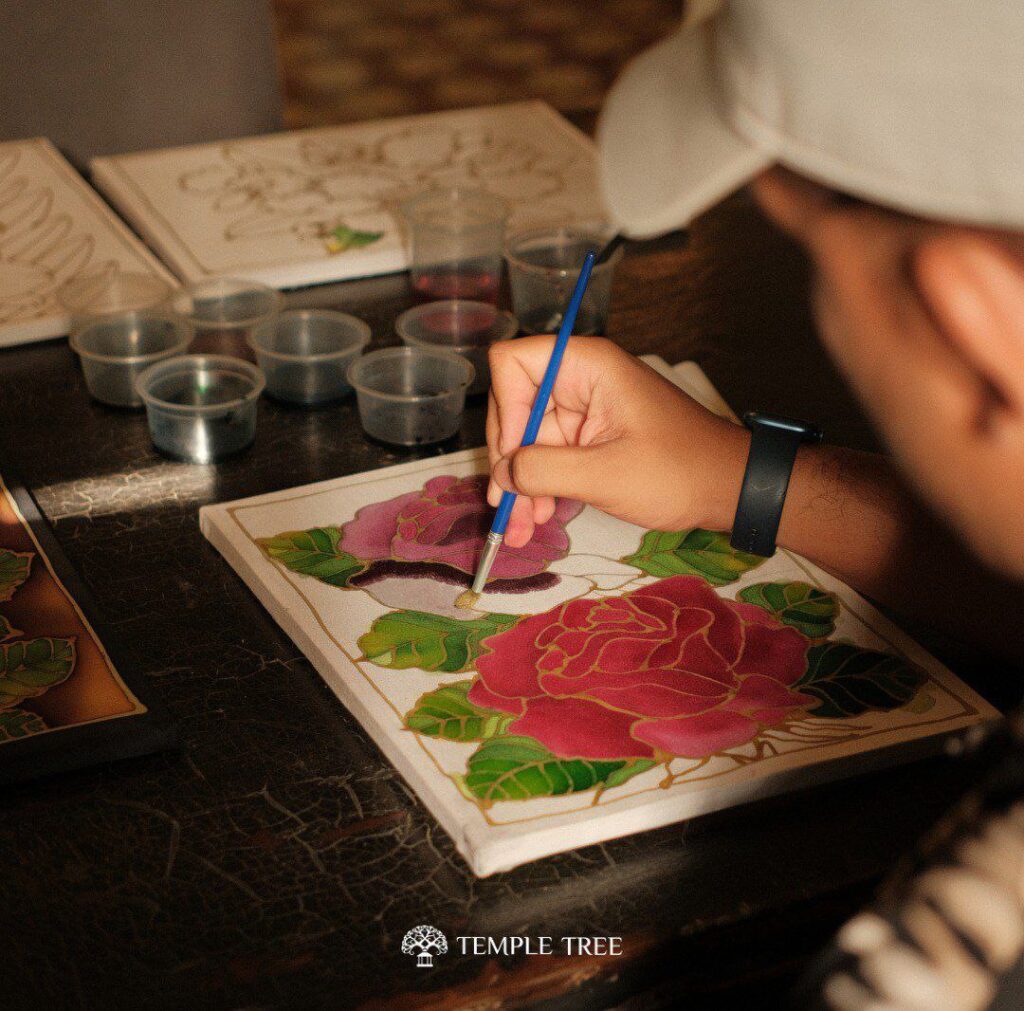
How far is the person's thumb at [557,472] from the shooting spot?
3.28 ft

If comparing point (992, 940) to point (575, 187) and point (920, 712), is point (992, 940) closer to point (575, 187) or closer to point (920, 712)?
point (920, 712)

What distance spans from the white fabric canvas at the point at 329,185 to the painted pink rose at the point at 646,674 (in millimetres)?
666

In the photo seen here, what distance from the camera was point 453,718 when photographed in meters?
0.89

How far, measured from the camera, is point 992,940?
21.5 inches

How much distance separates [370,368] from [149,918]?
24.6 inches

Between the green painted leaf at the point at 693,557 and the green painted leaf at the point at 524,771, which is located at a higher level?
the green painted leaf at the point at 524,771

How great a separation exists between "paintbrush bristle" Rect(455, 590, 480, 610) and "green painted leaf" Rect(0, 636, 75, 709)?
28 centimetres

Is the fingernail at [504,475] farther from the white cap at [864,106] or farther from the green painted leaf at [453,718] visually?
the white cap at [864,106]

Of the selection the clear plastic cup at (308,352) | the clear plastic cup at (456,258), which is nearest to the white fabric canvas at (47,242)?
the clear plastic cup at (308,352)

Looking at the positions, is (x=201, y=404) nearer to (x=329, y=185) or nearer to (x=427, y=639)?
(x=427, y=639)

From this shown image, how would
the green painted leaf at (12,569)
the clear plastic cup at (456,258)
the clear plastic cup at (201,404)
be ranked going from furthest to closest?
the clear plastic cup at (456,258)
the clear plastic cup at (201,404)
the green painted leaf at (12,569)

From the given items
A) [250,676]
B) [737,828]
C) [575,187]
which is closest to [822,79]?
[737,828]

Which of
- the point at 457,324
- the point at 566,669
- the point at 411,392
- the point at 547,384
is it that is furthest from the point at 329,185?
the point at 566,669

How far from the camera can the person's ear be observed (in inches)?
21.3
